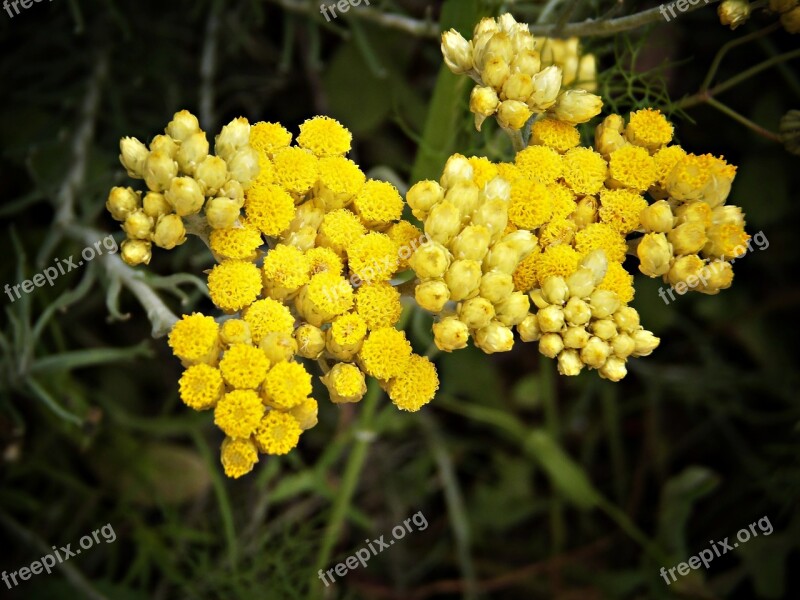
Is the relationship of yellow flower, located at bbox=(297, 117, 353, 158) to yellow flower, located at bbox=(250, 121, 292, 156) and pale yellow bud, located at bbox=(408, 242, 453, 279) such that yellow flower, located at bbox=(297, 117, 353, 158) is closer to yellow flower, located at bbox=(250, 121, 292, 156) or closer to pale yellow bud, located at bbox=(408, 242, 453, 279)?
yellow flower, located at bbox=(250, 121, 292, 156)

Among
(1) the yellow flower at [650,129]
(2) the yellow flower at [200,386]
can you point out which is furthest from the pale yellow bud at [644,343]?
(2) the yellow flower at [200,386]

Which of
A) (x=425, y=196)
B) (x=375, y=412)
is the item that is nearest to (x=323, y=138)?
(x=425, y=196)

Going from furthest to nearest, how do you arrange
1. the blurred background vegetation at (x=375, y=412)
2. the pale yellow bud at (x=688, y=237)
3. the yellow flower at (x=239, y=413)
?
the blurred background vegetation at (x=375, y=412)
the pale yellow bud at (x=688, y=237)
the yellow flower at (x=239, y=413)

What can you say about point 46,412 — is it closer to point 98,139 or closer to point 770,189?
point 98,139

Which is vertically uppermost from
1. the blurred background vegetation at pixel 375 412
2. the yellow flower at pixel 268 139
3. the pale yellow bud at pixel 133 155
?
the pale yellow bud at pixel 133 155

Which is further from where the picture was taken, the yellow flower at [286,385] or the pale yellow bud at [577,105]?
the pale yellow bud at [577,105]

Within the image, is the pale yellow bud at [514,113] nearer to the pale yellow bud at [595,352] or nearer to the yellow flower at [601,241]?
the yellow flower at [601,241]

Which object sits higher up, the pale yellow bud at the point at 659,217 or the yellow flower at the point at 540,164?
the yellow flower at the point at 540,164
